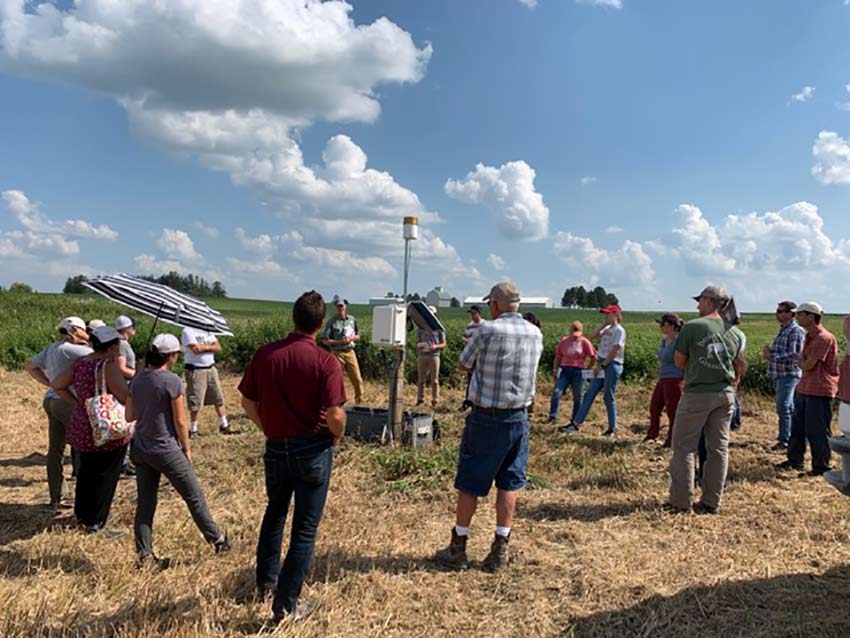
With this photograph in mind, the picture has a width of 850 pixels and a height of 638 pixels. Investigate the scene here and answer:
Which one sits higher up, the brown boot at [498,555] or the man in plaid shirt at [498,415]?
the man in plaid shirt at [498,415]

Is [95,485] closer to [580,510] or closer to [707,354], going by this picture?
[580,510]

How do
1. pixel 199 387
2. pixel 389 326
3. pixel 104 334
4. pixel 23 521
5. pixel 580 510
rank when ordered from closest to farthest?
pixel 104 334 → pixel 23 521 → pixel 580 510 → pixel 389 326 → pixel 199 387

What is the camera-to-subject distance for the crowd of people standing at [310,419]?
3.36m

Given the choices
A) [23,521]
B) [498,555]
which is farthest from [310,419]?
[23,521]

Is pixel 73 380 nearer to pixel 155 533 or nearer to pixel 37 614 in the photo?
pixel 155 533

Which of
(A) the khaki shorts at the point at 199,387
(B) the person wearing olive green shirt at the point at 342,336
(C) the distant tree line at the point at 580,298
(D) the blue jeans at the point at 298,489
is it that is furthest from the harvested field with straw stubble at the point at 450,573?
(C) the distant tree line at the point at 580,298

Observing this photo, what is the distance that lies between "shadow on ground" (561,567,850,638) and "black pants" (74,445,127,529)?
353 cm

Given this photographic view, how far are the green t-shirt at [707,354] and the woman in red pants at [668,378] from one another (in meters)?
2.32

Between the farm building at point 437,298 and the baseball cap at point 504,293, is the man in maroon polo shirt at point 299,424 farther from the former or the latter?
the farm building at point 437,298

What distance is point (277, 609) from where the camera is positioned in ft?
11.1

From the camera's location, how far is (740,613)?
12.2ft

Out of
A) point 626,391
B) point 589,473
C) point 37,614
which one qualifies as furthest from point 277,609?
point 626,391

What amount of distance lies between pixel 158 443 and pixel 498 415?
7.73ft

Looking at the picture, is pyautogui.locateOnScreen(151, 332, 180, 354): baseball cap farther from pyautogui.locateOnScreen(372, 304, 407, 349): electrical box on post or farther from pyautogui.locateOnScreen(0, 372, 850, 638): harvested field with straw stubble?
pyautogui.locateOnScreen(372, 304, 407, 349): electrical box on post
